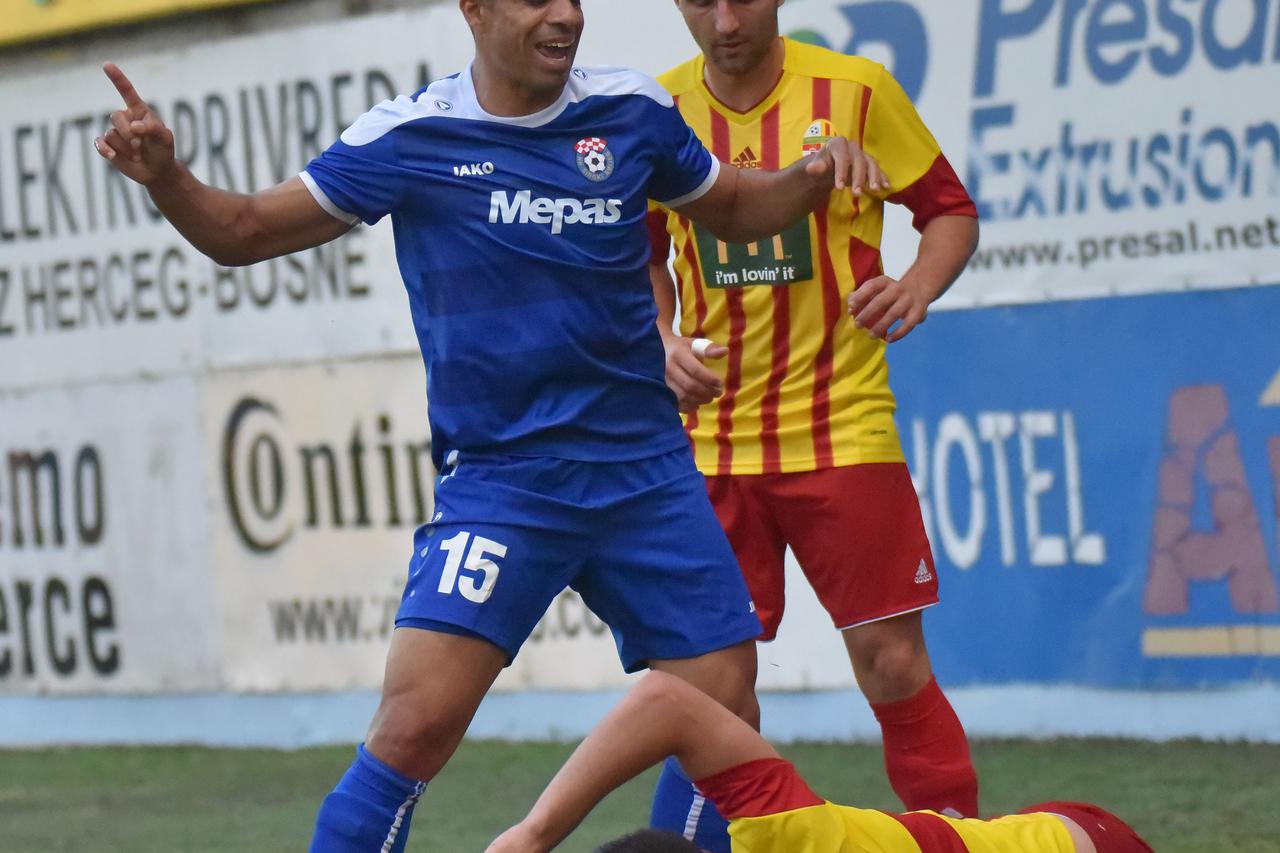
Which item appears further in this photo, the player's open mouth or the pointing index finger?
the player's open mouth

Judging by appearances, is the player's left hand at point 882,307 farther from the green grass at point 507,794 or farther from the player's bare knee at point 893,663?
the green grass at point 507,794

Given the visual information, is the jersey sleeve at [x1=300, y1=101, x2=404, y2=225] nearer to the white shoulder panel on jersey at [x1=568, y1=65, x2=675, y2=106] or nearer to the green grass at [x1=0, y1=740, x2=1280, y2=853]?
the white shoulder panel on jersey at [x1=568, y1=65, x2=675, y2=106]

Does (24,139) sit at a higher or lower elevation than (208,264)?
higher

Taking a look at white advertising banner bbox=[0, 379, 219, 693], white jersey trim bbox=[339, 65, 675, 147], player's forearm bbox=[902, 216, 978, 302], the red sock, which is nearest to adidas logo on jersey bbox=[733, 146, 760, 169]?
player's forearm bbox=[902, 216, 978, 302]

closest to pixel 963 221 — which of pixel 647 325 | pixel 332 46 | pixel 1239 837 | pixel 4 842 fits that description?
pixel 647 325

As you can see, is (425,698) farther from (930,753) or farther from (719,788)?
(930,753)

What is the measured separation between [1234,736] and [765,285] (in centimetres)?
263

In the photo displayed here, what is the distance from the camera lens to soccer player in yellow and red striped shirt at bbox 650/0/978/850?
464cm

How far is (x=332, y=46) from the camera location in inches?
328

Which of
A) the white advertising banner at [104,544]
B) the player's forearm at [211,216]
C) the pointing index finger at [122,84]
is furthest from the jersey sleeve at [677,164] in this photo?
the white advertising banner at [104,544]

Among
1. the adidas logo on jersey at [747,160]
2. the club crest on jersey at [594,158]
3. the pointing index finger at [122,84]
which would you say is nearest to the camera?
the pointing index finger at [122,84]

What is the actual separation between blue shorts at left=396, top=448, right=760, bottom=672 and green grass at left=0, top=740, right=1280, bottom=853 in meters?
1.70

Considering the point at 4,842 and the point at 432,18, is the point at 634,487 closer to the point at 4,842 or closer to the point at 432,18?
the point at 4,842

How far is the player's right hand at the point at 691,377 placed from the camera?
14.3 feet
